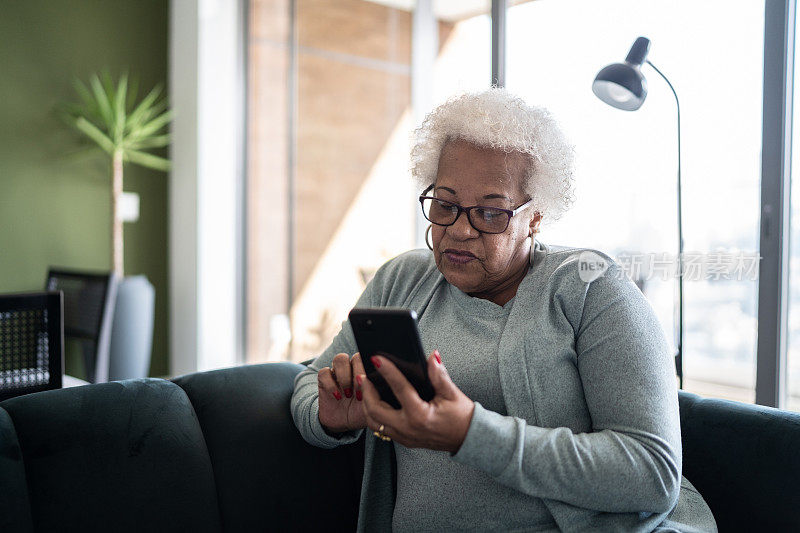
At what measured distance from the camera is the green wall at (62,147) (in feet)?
12.7

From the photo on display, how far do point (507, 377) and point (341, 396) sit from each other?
309 mm

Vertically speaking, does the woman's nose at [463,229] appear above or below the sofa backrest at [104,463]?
above

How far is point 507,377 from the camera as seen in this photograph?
1.17 metres

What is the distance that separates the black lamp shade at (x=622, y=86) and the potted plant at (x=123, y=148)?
2.63 metres

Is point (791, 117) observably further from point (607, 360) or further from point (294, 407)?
point (294, 407)

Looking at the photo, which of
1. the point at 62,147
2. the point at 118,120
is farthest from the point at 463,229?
the point at 62,147

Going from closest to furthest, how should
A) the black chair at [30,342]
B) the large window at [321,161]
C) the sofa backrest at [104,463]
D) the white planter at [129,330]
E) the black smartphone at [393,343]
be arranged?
the black smartphone at [393,343] → the sofa backrest at [104,463] → the black chair at [30,342] → the white planter at [129,330] → the large window at [321,161]

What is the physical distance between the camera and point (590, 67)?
242 cm

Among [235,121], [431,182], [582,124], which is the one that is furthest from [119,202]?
[431,182]

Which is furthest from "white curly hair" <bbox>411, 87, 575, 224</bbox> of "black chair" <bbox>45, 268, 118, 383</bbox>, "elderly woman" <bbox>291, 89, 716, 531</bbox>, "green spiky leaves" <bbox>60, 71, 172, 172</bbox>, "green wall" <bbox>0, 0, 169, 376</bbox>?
"green wall" <bbox>0, 0, 169, 376</bbox>

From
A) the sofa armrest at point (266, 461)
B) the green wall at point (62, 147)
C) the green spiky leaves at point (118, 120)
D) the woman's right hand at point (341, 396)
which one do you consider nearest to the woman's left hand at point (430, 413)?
the woman's right hand at point (341, 396)

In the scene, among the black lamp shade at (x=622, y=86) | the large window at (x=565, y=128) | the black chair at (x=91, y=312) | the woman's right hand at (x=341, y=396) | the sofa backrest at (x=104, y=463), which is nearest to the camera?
the sofa backrest at (x=104, y=463)

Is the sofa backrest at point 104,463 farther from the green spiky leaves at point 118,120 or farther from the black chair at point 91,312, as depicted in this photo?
the green spiky leaves at point 118,120

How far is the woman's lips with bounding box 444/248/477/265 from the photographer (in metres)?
1.26
